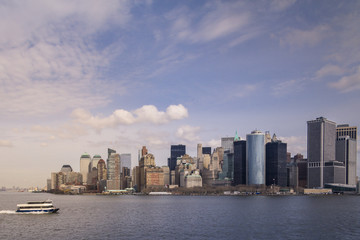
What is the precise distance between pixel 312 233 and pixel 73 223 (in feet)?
222

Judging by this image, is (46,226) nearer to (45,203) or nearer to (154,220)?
(154,220)


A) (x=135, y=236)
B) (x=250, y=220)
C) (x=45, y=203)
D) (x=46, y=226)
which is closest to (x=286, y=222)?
(x=250, y=220)

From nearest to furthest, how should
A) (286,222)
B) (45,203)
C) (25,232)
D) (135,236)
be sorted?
(135,236), (25,232), (286,222), (45,203)

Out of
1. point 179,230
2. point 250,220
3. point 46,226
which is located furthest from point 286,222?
point 46,226

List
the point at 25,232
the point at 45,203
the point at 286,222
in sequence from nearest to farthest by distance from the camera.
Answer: the point at 25,232, the point at 286,222, the point at 45,203

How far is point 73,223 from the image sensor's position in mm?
113375

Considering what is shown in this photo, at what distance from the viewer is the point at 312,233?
9500 centimetres

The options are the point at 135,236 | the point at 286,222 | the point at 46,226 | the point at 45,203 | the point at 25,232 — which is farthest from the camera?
the point at 45,203

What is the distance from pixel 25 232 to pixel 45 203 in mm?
56764

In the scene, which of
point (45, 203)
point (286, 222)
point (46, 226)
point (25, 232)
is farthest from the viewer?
point (45, 203)

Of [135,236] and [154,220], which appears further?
[154,220]

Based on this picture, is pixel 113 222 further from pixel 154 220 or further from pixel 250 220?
pixel 250 220

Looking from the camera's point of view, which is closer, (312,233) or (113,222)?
(312,233)

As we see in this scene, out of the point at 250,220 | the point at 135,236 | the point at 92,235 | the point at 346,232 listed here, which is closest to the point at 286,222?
the point at 250,220
